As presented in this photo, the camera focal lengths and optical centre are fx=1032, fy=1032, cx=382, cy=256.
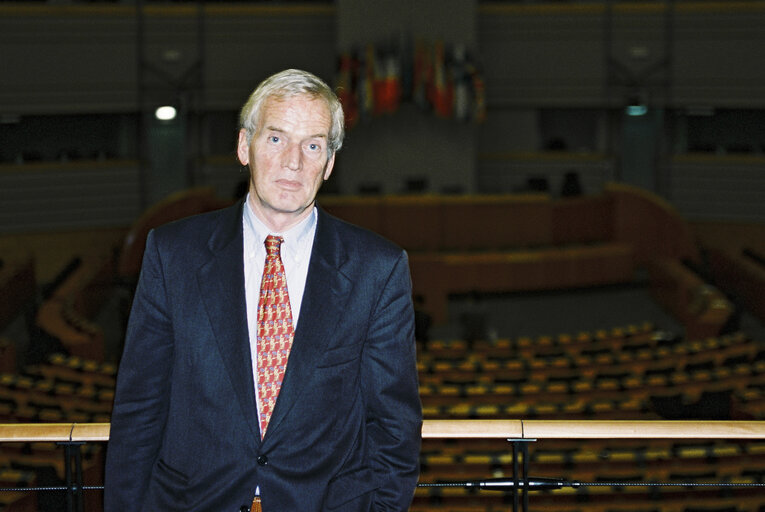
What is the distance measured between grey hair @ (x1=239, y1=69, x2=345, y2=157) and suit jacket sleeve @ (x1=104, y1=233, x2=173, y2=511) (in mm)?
346

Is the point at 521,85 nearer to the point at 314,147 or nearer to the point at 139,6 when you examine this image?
the point at 139,6

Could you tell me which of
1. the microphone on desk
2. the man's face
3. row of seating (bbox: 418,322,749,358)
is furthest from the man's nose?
row of seating (bbox: 418,322,749,358)

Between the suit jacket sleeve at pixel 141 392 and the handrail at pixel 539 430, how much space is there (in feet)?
1.41

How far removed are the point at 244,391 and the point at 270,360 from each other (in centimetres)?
10

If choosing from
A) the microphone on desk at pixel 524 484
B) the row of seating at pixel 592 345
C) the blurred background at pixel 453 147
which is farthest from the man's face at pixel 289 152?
the blurred background at pixel 453 147

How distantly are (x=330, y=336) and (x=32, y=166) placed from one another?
55.4ft

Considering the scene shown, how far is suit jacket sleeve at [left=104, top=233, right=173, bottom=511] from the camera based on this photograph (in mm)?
2248

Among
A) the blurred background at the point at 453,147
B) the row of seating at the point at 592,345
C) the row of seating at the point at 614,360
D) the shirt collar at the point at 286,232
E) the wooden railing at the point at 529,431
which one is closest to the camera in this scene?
the shirt collar at the point at 286,232

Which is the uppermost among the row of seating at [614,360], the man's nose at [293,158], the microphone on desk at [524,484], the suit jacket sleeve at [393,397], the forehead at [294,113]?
the forehead at [294,113]

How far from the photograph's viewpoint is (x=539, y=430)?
272 centimetres

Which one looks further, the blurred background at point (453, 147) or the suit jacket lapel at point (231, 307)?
the blurred background at point (453, 147)

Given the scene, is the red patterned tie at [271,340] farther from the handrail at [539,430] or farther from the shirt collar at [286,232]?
the handrail at [539,430]

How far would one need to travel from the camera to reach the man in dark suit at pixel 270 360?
2244mm

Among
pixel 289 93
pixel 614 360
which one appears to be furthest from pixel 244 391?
pixel 614 360
